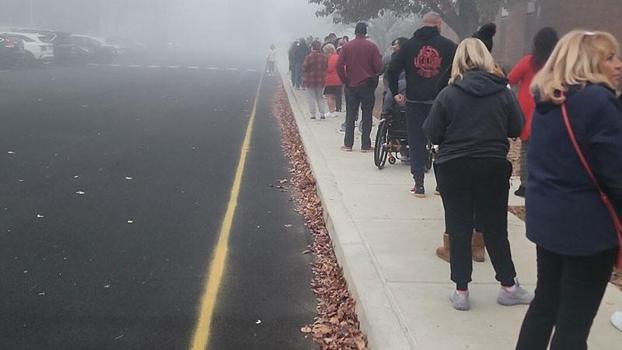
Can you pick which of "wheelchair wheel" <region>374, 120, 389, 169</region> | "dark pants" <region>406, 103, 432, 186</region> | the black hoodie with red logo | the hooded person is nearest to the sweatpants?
"wheelchair wheel" <region>374, 120, 389, 169</region>

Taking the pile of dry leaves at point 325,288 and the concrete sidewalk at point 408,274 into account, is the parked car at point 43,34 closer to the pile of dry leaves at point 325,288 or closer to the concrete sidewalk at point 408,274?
the pile of dry leaves at point 325,288

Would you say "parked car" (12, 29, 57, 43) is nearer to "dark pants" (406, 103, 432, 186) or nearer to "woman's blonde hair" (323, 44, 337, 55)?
"woman's blonde hair" (323, 44, 337, 55)

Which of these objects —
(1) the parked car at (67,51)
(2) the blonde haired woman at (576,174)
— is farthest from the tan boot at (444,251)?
(1) the parked car at (67,51)

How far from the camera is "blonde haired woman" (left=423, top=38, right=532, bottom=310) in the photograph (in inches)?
171

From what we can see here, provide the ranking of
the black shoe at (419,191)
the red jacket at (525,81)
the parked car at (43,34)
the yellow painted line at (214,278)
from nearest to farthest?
the yellow painted line at (214,278) < the red jacket at (525,81) < the black shoe at (419,191) < the parked car at (43,34)

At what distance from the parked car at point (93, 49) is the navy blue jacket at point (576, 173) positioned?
122 ft

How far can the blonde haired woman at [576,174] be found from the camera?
109 inches

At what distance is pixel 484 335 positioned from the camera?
4125 mm

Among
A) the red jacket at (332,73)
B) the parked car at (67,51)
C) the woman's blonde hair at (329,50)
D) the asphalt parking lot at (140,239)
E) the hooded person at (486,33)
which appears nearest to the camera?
the asphalt parking lot at (140,239)

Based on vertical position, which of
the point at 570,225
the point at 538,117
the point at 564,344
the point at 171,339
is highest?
the point at 538,117

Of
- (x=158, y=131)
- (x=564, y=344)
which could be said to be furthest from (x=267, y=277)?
(x=158, y=131)

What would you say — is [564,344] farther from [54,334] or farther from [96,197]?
[96,197]

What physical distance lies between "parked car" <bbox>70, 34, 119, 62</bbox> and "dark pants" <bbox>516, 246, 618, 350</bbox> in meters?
37.1

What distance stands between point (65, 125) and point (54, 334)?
9733mm
